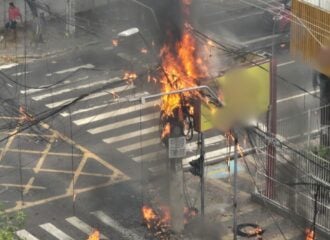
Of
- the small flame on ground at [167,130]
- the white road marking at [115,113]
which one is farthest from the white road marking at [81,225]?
the white road marking at [115,113]

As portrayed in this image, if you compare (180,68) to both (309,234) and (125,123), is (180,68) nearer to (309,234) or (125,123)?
(309,234)

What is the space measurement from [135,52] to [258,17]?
6.21m

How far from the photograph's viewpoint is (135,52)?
117 ft

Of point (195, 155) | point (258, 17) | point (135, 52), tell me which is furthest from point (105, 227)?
point (258, 17)

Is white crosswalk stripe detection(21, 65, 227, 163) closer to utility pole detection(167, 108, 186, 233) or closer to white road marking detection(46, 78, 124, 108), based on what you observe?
white road marking detection(46, 78, 124, 108)

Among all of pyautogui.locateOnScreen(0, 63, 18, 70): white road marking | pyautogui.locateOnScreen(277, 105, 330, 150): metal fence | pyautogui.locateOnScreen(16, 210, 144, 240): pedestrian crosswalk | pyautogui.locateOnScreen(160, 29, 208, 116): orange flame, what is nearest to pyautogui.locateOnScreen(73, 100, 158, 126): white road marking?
pyautogui.locateOnScreen(277, 105, 330, 150): metal fence

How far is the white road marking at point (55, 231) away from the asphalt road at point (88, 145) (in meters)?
0.03

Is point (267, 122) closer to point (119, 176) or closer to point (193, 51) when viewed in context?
point (193, 51)

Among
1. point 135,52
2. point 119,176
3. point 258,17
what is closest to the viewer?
point 119,176

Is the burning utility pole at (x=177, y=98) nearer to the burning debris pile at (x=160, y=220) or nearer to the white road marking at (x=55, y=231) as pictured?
the burning debris pile at (x=160, y=220)

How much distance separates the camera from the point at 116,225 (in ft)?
82.3

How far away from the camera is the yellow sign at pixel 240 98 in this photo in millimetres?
24031

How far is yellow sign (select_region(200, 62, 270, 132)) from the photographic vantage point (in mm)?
24031

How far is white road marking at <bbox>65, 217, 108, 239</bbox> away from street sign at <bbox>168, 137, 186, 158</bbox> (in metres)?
2.72
